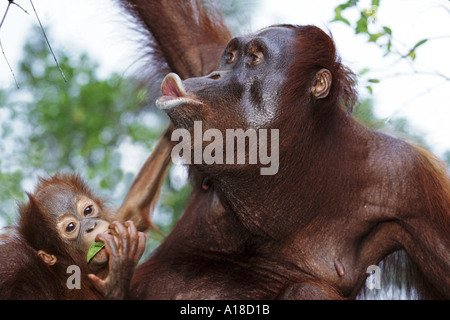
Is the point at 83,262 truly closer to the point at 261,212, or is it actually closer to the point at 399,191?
the point at 261,212

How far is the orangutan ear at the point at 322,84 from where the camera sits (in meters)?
3.81

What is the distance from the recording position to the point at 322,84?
383 cm

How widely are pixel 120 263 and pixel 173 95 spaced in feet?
3.54

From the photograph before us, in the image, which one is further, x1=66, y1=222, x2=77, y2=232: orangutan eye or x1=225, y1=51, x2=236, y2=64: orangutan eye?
x1=66, y1=222, x2=77, y2=232: orangutan eye

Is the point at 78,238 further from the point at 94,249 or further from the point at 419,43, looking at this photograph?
the point at 419,43

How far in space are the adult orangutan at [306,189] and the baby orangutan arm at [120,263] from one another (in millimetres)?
464

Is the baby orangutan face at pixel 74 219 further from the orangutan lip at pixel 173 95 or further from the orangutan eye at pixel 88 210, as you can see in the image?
the orangutan lip at pixel 173 95

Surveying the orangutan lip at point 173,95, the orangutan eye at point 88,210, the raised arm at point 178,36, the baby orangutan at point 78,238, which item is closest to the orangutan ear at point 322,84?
the orangutan lip at point 173,95

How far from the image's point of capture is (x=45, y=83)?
26.1ft

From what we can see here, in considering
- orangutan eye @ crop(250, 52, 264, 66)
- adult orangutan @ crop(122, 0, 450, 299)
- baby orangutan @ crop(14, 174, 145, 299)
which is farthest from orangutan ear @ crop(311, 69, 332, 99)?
baby orangutan @ crop(14, 174, 145, 299)

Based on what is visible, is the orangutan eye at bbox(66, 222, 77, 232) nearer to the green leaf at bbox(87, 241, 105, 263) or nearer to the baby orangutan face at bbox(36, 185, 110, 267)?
the baby orangutan face at bbox(36, 185, 110, 267)

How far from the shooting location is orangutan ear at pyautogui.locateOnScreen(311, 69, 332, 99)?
381 cm

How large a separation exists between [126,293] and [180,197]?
328cm
